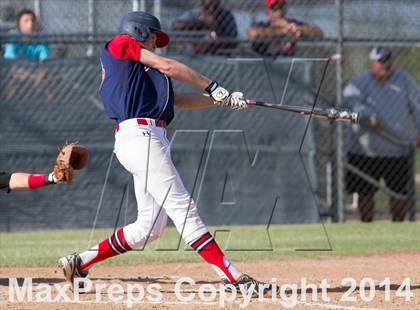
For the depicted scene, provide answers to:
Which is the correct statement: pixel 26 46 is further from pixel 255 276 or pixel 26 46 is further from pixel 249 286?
pixel 249 286

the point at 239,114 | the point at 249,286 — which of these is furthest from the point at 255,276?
the point at 239,114

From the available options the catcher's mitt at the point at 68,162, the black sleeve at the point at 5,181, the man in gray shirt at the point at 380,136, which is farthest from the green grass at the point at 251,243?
the catcher's mitt at the point at 68,162

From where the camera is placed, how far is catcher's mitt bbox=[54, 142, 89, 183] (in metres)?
6.30

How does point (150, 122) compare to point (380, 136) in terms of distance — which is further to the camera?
point (380, 136)

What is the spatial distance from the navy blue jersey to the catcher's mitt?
357 mm

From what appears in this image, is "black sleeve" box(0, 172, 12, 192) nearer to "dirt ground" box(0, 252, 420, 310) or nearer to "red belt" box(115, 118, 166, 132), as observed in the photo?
"dirt ground" box(0, 252, 420, 310)

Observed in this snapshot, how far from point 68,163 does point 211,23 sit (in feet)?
20.8

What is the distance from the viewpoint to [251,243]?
9.82 metres

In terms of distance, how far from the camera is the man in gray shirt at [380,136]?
12.5m

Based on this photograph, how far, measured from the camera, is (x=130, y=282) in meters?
7.11

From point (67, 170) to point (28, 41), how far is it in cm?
571

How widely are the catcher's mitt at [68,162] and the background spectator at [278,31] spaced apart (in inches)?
241

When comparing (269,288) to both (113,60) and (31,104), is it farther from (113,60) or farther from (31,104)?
(31,104)

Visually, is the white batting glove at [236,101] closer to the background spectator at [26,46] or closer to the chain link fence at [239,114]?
the chain link fence at [239,114]
